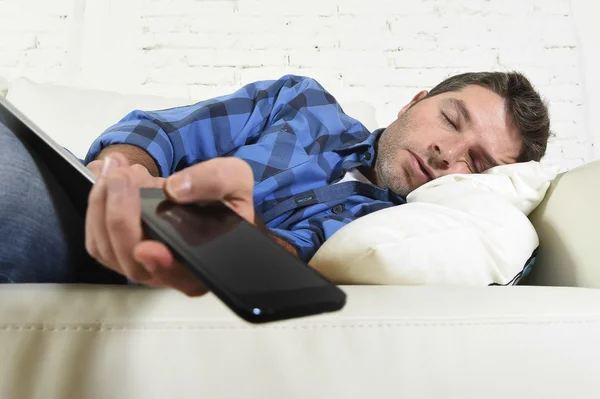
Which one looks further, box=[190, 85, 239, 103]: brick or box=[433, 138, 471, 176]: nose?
box=[190, 85, 239, 103]: brick

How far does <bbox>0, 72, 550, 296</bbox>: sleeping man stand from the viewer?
0.43 meters

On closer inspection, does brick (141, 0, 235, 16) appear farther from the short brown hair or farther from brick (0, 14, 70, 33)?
the short brown hair

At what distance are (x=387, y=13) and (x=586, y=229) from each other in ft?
3.90

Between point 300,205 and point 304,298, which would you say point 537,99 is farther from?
point 304,298

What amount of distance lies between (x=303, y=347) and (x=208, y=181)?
0.16m

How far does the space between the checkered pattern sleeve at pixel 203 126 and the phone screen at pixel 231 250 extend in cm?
48

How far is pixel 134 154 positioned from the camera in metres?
0.75

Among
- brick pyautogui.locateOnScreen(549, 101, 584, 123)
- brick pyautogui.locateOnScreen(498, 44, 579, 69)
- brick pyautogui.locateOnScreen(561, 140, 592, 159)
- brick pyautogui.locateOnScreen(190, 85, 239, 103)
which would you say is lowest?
brick pyautogui.locateOnScreen(561, 140, 592, 159)

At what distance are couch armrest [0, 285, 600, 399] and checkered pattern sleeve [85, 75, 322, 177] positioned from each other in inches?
15.7

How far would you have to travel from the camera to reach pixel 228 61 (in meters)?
1.58

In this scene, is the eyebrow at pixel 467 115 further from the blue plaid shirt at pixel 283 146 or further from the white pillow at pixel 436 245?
the white pillow at pixel 436 245

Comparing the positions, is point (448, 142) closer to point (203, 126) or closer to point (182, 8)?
point (203, 126)

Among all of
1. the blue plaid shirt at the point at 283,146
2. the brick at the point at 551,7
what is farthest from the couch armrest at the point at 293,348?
the brick at the point at 551,7

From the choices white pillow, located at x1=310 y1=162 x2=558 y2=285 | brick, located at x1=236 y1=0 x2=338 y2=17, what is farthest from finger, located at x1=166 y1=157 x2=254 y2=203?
brick, located at x1=236 y1=0 x2=338 y2=17
